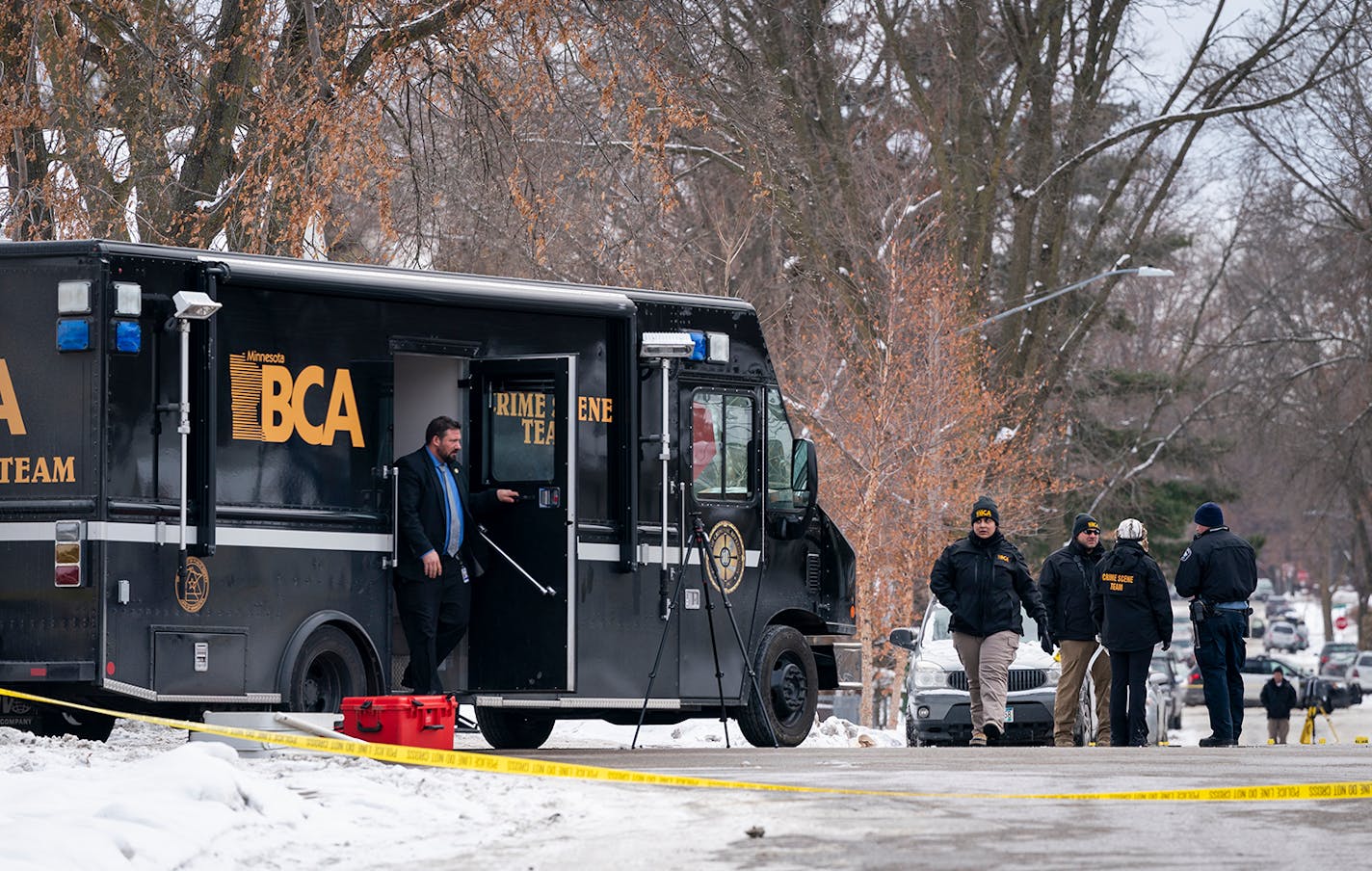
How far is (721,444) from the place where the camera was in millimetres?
14938

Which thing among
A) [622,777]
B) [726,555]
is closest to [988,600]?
[726,555]

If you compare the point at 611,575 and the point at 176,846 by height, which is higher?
the point at 611,575

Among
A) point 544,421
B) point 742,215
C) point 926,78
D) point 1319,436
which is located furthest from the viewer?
point 1319,436

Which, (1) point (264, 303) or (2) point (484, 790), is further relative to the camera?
(1) point (264, 303)

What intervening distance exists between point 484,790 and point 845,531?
21951mm

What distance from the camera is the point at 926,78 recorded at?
38781 mm

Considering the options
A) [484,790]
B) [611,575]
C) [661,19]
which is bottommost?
[484,790]

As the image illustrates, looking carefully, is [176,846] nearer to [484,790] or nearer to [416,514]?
[484,790]

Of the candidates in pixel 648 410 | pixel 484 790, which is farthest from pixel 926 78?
pixel 484 790

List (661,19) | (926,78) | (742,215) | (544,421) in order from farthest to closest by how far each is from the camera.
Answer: (926,78) < (742,215) < (661,19) < (544,421)

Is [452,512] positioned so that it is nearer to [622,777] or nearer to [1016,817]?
[622,777]

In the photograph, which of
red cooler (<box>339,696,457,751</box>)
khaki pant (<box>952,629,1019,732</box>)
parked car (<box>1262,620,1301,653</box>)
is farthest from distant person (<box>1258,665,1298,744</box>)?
parked car (<box>1262,620,1301,653</box>)

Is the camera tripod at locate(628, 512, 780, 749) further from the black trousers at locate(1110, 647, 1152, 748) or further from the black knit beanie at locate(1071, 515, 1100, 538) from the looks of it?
the black knit beanie at locate(1071, 515, 1100, 538)

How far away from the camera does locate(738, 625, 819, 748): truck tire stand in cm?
1505
